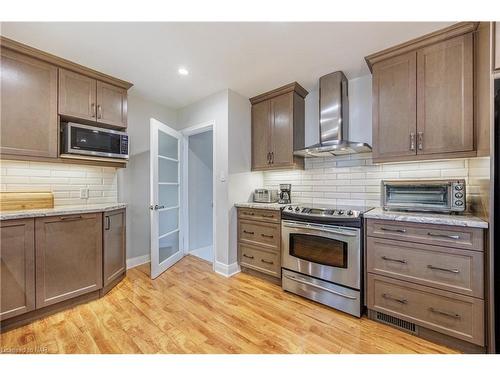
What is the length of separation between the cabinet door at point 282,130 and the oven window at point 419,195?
3.85 feet

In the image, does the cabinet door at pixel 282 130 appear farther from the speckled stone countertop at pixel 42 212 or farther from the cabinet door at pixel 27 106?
the cabinet door at pixel 27 106

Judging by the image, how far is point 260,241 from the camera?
2623 millimetres

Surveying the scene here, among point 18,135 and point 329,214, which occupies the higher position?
point 18,135

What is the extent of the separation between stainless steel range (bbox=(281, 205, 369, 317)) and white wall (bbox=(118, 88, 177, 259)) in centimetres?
207

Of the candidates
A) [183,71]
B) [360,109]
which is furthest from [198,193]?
[360,109]

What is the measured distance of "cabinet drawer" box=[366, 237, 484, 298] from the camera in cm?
142

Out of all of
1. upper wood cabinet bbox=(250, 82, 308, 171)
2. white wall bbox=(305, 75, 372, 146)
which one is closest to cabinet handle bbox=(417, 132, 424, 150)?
white wall bbox=(305, 75, 372, 146)

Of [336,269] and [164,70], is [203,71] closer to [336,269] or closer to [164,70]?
[164,70]

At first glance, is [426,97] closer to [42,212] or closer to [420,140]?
[420,140]

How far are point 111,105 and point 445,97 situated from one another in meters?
3.35

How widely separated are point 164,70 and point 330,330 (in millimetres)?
2982

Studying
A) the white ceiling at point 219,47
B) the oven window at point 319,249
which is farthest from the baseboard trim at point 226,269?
the white ceiling at point 219,47

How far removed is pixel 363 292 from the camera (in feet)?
6.10
